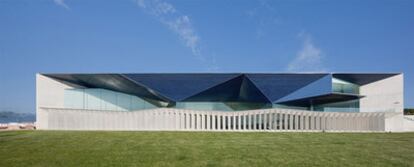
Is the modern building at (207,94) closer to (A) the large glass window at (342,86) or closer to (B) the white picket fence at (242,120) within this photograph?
(A) the large glass window at (342,86)

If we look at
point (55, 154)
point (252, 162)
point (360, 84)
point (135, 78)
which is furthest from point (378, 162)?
point (360, 84)

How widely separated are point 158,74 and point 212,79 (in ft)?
13.2

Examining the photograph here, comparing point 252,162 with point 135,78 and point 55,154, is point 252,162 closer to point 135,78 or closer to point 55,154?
point 55,154

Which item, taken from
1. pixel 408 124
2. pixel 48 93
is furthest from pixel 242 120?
pixel 48 93

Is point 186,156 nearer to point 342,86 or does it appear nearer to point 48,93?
point 342,86

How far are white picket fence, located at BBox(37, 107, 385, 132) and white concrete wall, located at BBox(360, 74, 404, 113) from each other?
18.7ft

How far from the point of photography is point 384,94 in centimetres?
2445

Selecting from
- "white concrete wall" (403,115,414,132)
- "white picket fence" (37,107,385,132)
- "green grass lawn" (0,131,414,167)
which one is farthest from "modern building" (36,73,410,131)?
"green grass lawn" (0,131,414,167)

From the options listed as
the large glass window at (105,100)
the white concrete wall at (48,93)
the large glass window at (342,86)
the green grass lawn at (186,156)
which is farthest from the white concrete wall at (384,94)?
the white concrete wall at (48,93)

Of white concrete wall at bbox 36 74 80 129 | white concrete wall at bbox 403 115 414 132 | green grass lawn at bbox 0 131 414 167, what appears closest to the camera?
green grass lawn at bbox 0 131 414 167

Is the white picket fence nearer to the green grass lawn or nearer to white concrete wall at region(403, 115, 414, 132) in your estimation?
white concrete wall at region(403, 115, 414, 132)

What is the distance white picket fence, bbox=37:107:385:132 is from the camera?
18.1m

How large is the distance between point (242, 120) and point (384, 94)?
13538 millimetres

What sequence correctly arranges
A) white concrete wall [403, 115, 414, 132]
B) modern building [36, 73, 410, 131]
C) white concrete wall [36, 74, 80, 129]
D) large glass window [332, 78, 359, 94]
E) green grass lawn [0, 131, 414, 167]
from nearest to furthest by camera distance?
green grass lawn [0, 131, 414, 167] < modern building [36, 73, 410, 131] < large glass window [332, 78, 359, 94] < white concrete wall [36, 74, 80, 129] < white concrete wall [403, 115, 414, 132]
